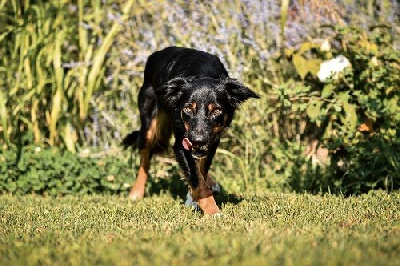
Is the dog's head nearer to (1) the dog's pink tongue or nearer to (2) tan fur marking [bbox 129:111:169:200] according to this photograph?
(1) the dog's pink tongue

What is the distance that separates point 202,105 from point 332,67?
1.75 metres

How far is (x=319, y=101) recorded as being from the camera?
5918 millimetres

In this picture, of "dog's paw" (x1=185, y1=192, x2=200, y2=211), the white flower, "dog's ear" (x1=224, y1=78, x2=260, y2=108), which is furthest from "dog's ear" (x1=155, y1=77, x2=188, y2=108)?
the white flower

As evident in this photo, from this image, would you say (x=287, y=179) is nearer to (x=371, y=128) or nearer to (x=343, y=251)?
(x=371, y=128)

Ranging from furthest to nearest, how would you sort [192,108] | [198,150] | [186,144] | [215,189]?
[215,189] → [186,144] → [192,108] → [198,150]

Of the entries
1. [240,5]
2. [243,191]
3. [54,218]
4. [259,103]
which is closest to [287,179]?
[243,191]

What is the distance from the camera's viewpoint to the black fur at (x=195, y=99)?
4469 mm

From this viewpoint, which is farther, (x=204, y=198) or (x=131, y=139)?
(x=131, y=139)

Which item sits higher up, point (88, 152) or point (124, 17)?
point (124, 17)

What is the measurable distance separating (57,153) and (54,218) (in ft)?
7.35

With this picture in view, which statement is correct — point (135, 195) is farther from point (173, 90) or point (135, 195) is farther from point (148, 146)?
point (173, 90)

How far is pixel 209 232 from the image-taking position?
3.47 meters

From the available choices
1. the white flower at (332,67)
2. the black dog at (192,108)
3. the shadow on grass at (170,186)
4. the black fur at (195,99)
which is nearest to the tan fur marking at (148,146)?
the black dog at (192,108)

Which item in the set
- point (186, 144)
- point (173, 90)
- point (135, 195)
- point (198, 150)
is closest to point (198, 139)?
point (198, 150)
